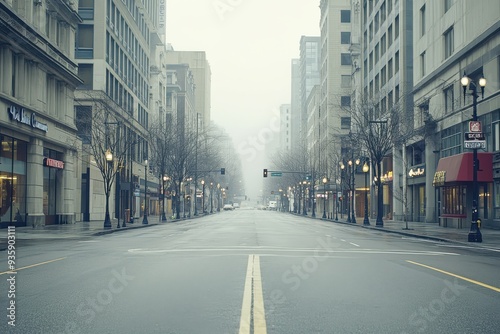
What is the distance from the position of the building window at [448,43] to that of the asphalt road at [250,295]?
30.8 metres

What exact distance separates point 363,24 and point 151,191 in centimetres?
3819

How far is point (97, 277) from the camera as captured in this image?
12.1 m

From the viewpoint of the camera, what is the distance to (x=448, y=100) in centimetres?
4525

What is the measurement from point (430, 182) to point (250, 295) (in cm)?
4311

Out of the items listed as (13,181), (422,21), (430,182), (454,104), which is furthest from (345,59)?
(13,181)

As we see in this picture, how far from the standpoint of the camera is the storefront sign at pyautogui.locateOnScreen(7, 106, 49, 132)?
33169mm

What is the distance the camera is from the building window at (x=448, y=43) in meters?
44.0

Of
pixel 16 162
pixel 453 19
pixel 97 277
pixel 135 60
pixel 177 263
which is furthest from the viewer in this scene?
pixel 135 60

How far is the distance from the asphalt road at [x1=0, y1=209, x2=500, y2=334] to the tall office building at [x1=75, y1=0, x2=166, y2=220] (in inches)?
1192

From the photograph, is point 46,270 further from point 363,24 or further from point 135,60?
point 363,24

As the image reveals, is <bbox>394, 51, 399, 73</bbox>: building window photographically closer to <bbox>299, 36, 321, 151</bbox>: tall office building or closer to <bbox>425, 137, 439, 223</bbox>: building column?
<bbox>425, 137, 439, 223</bbox>: building column

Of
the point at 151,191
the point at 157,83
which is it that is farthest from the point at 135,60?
the point at 151,191

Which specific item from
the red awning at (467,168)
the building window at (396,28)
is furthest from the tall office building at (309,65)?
the red awning at (467,168)

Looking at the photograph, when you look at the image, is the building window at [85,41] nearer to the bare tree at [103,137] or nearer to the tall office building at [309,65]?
the bare tree at [103,137]
